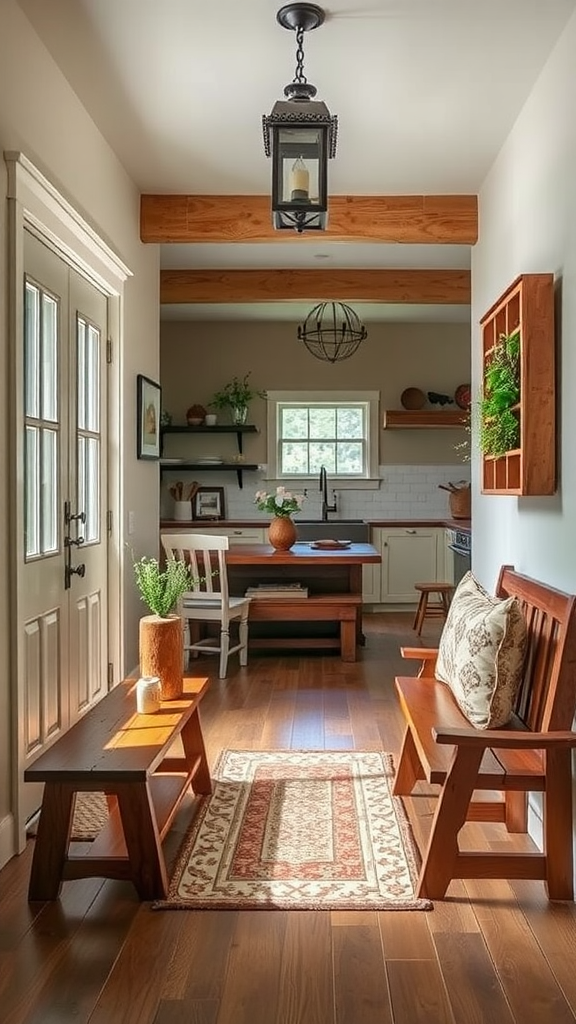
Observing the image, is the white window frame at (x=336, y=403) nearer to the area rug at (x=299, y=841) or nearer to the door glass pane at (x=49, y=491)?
the area rug at (x=299, y=841)

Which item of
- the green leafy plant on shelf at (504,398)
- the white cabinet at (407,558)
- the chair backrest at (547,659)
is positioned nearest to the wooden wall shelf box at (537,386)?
the green leafy plant on shelf at (504,398)

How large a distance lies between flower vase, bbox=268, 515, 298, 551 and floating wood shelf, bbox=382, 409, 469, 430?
8.69 ft

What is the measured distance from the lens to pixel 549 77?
3023mm

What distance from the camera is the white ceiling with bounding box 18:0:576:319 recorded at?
2.79 metres

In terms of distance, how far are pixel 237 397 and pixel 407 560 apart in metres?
2.27

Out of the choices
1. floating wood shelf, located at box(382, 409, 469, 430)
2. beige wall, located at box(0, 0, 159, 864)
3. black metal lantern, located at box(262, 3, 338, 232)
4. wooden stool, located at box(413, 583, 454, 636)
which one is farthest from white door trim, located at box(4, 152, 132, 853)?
floating wood shelf, located at box(382, 409, 469, 430)

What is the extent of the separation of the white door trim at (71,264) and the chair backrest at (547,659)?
65.5 inches

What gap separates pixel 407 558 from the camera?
7719 millimetres

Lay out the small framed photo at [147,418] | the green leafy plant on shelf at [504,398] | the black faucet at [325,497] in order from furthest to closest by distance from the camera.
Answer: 1. the black faucet at [325,497]
2. the small framed photo at [147,418]
3. the green leafy plant on shelf at [504,398]

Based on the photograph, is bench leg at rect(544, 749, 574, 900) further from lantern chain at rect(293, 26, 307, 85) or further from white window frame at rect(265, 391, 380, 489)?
white window frame at rect(265, 391, 380, 489)

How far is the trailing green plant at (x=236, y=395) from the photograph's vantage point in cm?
801

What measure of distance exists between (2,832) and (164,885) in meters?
0.60

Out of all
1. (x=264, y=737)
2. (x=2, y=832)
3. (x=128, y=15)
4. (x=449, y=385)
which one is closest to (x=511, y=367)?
(x=128, y=15)

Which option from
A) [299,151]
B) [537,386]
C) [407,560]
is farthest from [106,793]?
[407,560]
